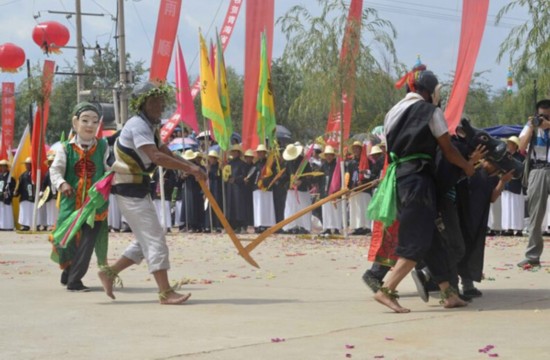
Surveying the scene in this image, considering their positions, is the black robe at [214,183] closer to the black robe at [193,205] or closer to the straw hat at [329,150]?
the black robe at [193,205]

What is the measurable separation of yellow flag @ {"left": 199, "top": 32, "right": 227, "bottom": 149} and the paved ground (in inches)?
335

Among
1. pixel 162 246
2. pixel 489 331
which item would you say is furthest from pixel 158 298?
pixel 489 331

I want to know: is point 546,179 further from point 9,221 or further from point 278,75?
point 278,75

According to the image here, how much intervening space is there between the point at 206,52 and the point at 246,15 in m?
1.06

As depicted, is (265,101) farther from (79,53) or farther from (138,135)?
(79,53)

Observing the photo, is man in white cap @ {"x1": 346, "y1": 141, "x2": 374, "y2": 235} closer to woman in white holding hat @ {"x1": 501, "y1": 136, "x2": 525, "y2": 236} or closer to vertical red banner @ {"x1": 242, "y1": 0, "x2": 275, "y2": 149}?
vertical red banner @ {"x1": 242, "y1": 0, "x2": 275, "y2": 149}

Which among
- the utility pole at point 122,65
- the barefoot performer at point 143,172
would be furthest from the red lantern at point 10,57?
the barefoot performer at point 143,172

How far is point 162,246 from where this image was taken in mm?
8891

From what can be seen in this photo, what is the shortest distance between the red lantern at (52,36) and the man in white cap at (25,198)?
20.1 ft

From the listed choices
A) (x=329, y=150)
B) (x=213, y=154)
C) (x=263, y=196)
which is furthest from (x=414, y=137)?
(x=213, y=154)

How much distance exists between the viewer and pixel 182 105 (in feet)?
71.9

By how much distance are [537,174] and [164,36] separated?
12441mm

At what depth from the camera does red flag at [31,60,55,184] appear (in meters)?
23.8

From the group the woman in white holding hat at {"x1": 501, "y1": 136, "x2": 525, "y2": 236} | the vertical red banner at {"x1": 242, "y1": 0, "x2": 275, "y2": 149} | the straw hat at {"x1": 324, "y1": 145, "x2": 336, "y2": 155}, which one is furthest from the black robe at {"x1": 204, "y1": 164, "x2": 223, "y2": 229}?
the woman in white holding hat at {"x1": 501, "y1": 136, "x2": 525, "y2": 236}
